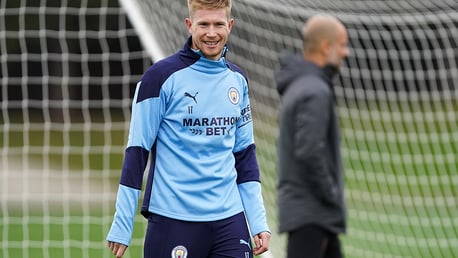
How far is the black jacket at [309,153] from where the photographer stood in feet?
12.4

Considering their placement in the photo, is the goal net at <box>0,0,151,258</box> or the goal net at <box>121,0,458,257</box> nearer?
the goal net at <box>121,0,458,257</box>

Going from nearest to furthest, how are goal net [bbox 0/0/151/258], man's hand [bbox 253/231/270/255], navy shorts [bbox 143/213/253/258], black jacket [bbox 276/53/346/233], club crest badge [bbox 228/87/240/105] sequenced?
black jacket [bbox 276/53/346/233]
navy shorts [bbox 143/213/253/258]
club crest badge [bbox 228/87/240/105]
man's hand [bbox 253/231/270/255]
goal net [bbox 0/0/151/258]

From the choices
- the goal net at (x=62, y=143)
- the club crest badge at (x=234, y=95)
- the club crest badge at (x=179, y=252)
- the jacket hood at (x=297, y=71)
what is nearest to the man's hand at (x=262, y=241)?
the club crest badge at (x=179, y=252)

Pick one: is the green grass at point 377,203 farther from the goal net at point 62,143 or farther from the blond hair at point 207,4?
the blond hair at point 207,4

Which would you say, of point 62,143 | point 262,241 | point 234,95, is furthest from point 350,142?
point 62,143

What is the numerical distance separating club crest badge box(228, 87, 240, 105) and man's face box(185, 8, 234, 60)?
0.18 metres

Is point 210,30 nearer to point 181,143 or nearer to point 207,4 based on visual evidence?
point 207,4

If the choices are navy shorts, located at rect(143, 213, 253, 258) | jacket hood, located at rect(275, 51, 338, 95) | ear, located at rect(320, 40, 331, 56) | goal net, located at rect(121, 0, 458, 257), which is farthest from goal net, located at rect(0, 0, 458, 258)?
ear, located at rect(320, 40, 331, 56)

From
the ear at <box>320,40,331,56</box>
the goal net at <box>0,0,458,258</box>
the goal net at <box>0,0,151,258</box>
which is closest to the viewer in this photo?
the ear at <box>320,40,331,56</box>

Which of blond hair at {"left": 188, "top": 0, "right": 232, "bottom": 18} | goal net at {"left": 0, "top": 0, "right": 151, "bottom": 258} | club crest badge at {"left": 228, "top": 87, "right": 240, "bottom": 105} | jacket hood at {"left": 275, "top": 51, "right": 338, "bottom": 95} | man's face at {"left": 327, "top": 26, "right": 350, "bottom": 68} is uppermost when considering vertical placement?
blond hair at {"left": 188, "top": 0, "right": 232, "bottom": 18}

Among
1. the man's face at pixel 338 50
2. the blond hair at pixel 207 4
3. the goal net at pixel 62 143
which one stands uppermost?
the blond hair at pixel 207 4

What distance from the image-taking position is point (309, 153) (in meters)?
3.77

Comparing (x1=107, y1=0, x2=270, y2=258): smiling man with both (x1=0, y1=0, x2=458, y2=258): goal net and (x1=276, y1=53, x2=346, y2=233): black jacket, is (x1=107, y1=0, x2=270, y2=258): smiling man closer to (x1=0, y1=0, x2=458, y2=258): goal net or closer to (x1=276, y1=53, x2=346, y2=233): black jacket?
(x1=276, y1=53, x2=346, y2=233): black jacket

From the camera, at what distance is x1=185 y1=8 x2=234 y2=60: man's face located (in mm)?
4469
